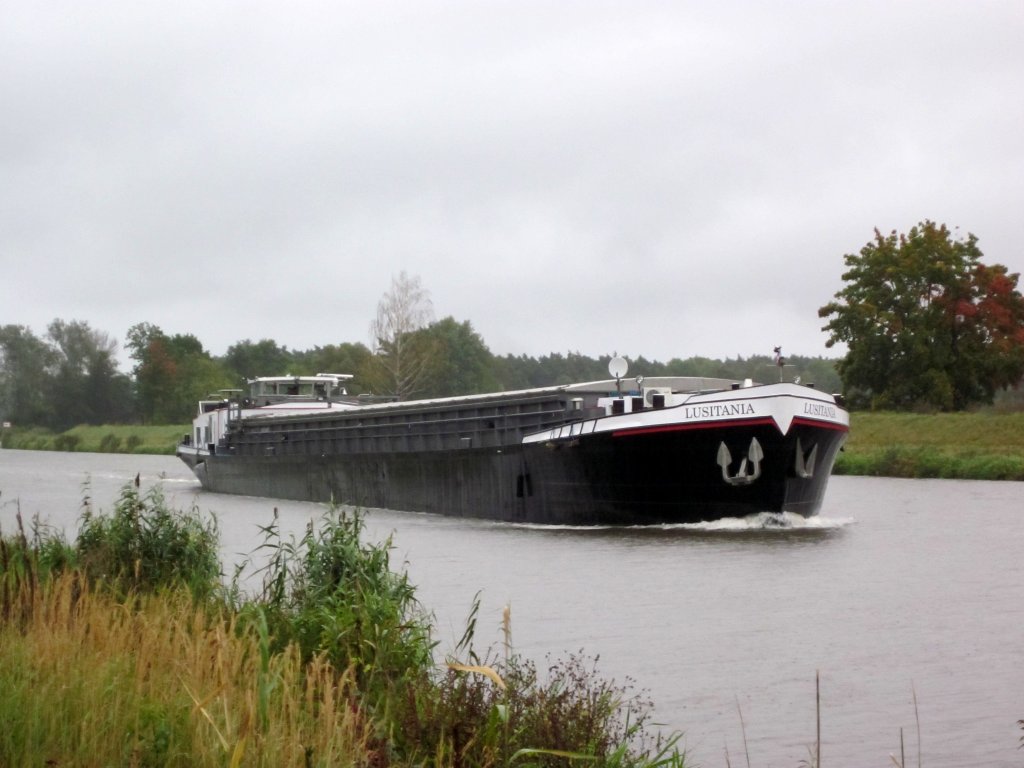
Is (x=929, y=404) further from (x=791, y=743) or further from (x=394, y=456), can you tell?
(x=791, y=743)

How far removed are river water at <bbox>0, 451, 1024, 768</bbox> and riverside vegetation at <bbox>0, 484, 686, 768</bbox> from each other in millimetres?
1142

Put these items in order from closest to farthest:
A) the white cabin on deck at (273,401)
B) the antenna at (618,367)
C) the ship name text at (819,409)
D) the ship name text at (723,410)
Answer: the ship name text at (723,410)
the ship name text at (819,409)
the antenna at (618,367)
the white cabin on deck at (273,401)

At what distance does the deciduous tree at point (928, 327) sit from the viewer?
50469 mm

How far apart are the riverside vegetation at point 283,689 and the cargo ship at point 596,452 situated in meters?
9.04

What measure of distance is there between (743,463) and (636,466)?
1839mm

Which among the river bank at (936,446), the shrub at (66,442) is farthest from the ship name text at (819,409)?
Answer: the shrub at (66,442)

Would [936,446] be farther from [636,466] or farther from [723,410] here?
[723,410]

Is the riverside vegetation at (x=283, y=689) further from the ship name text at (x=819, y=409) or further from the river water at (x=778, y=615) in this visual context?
the ship name text at (x=819, y=409)

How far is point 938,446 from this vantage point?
4088 cm

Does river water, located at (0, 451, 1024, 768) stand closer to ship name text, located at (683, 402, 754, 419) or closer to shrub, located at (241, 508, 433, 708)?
shrub, located at (241, 508, 433, 708)

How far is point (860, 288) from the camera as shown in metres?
53.8

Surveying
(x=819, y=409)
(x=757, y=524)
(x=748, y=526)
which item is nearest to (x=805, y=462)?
(x=819, y=409)

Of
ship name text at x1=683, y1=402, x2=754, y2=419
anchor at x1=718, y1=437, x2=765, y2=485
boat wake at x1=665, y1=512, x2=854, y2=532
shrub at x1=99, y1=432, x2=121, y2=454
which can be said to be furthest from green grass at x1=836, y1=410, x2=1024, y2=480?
shrub at x1=99, y1=432, x2=121, y2=454

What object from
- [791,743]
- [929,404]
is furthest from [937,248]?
[791,743]
